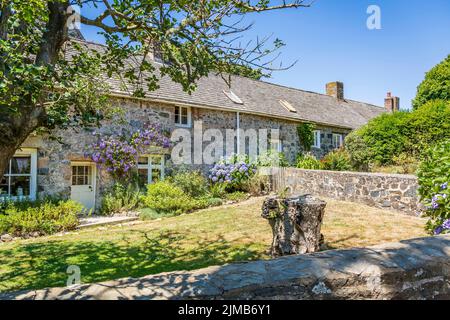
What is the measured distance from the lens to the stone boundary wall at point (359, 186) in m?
8.89

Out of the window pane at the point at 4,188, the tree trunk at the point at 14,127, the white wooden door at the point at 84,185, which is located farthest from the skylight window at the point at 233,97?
the tree trunk at the point at 14,127

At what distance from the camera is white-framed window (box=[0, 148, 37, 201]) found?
970 centimetres

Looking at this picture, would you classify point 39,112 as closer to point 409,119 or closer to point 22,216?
point 22,216

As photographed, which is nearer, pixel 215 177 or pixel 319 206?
pixel 319 206

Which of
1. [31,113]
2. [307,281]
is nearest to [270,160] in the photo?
[31,113]

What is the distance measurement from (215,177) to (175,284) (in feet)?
38.6

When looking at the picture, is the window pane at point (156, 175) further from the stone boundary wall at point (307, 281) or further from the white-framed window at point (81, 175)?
the stone boundary wall at point (307, 281)

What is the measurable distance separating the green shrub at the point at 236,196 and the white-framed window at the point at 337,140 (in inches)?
407

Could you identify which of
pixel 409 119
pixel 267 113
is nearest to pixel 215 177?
pixel 267 113

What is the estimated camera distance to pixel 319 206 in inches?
210

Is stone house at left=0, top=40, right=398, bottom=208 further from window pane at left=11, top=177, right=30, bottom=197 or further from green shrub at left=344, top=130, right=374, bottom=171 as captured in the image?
green shrub at left=344, top=130, right=374, bottom=171

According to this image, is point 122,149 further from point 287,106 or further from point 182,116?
point 287,106

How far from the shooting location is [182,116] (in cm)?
1388

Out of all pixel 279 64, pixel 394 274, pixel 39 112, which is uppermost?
pixel 279 64
